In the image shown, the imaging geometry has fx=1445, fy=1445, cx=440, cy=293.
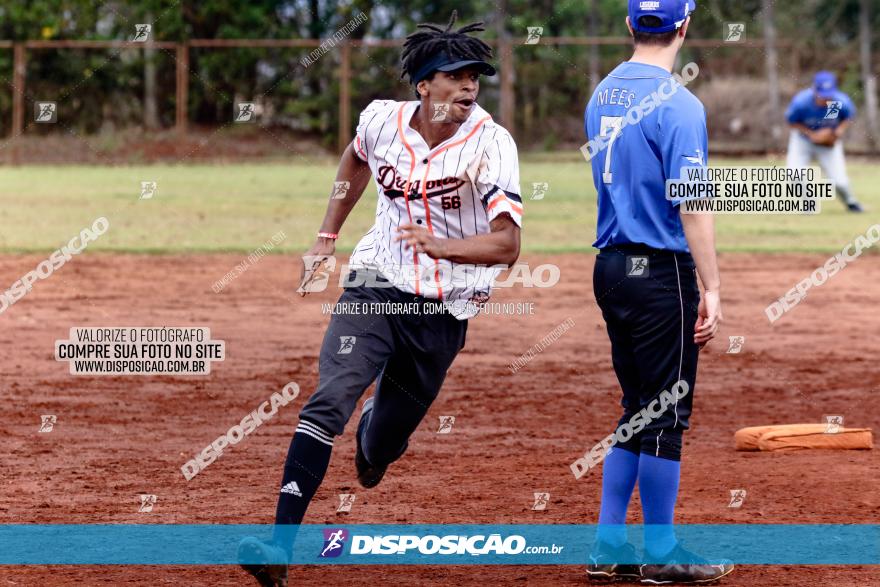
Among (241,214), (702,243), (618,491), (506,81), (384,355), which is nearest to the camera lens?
(702,243)

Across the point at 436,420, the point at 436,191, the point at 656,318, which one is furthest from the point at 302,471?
the point at 436,420

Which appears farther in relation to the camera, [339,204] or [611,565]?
[339,204]

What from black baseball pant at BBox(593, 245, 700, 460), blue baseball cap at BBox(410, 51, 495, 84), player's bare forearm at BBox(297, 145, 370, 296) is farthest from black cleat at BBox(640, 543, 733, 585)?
blue baseball cap at BBox(410, 51, 495, 84)

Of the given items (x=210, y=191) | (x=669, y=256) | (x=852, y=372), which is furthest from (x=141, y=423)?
(x=210, y=191)

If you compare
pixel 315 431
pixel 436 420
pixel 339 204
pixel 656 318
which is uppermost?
pixel 339 204

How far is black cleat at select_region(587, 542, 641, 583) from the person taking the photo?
5.33m

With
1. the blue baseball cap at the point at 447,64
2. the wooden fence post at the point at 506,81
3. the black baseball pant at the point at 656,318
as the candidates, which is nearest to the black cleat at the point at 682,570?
the black baseball pant at the point at 656,318

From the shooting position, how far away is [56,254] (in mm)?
15773

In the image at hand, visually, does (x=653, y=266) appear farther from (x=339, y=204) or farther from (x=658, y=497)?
(x=339, y=204)

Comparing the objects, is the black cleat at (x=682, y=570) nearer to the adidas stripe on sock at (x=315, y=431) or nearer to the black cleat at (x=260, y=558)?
the adidas stripe on sock at (x=315, y=431)

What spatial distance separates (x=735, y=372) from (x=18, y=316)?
606cm

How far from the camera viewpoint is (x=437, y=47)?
527cm

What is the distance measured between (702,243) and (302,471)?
1.61 m

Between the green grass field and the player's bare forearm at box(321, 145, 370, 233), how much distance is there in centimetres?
1062
